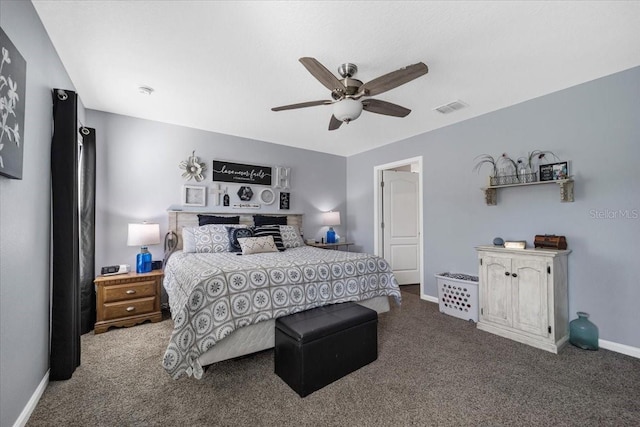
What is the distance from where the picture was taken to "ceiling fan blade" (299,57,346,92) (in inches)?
72.3

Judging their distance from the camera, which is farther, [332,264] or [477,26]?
[332,264]

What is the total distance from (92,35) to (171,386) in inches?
103

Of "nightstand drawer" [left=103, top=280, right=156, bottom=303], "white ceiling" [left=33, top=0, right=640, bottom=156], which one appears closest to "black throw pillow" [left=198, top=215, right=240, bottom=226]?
"nightstand drawer" [left=103, top=280, right=156, bottom=303]

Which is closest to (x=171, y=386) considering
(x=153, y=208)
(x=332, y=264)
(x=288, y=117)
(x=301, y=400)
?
(x=301, y=400)

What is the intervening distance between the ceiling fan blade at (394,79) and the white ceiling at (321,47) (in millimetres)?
310

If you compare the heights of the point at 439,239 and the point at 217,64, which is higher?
the point at 217,64

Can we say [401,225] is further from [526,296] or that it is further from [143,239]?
[143,239]

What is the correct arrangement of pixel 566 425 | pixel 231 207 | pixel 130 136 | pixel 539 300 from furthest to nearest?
pixel 231 207 → pixel 130 136 → pixel 539 300 → pixel 566 425

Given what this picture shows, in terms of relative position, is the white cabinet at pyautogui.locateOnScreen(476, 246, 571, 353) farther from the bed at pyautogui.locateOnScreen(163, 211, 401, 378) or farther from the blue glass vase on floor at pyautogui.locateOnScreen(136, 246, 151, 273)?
the blue glass vase on floor at pyautogui.locateOnScreen(136, 246, 151, 273)

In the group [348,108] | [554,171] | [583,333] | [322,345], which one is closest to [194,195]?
[348,108]

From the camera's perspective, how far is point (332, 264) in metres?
2.60

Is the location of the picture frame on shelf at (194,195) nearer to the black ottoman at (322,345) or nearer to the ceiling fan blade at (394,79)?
the black ottoman at (322,345)

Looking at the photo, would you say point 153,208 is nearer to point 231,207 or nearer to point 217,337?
point 231,207

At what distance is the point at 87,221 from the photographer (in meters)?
3.01
